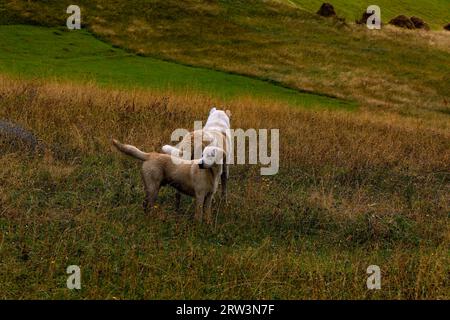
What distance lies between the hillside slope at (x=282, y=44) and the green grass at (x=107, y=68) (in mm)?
1861

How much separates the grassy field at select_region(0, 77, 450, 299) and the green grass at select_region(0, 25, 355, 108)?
30.0 feet

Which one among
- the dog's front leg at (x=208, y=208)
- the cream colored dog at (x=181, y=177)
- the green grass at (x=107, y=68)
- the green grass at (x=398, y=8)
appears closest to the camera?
the dog's front leg at (x=208, y=208)

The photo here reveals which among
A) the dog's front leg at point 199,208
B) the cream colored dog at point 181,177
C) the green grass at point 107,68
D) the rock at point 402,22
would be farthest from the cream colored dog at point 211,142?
the rock at point 402,22

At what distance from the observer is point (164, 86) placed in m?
23.4

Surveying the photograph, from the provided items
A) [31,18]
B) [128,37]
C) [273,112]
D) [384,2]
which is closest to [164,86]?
[273,112]

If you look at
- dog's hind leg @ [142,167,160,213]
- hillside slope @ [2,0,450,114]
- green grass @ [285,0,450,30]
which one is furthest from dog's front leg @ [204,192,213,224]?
green grass @ [285,0,450,30]

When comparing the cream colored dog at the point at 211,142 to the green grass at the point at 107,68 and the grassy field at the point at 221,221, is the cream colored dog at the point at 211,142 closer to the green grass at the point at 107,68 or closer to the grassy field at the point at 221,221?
the grassy field at the point at 221,221

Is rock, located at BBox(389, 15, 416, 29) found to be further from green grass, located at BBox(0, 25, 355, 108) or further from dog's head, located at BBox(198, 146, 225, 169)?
dog's head, located at BBox(198, 146, 225, 169)

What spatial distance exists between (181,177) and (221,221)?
2.74ft

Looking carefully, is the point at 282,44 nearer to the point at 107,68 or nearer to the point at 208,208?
the point at 107,68

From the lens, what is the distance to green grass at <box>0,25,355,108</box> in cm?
2400

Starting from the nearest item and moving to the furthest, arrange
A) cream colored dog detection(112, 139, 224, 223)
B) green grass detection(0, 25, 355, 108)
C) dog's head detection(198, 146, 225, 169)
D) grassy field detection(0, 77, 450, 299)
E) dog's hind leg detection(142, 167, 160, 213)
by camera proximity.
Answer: grassy field detection(0, 77, 450, 299)
dog's head detection(198, 146, 225, 169)
cream colored dog detection(112, 139, 224, 223)
dog's hind leg detection(142, 167, 160, 213)
green grass detection(0, 25, 355, 108)

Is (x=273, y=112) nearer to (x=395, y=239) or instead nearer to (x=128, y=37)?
(x=395, y=239)

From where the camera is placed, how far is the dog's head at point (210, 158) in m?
7.74
